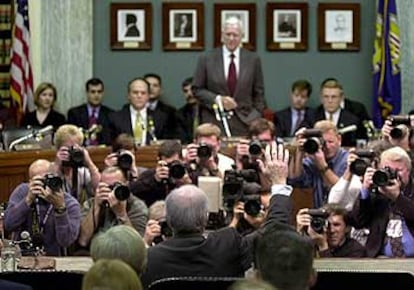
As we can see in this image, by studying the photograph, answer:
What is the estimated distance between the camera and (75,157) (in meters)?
9.25

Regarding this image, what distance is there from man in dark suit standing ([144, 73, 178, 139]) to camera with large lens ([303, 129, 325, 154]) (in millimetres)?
3655

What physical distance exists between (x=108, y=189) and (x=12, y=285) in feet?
9.11

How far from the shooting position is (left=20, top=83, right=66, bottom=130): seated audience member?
13.5 meters

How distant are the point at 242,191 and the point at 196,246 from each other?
141 centimetres

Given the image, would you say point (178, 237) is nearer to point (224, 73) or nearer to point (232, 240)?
point (232, 240)

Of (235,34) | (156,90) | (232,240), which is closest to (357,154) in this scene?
(232,240)

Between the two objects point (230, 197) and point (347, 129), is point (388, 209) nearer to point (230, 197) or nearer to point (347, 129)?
point (230, 197)

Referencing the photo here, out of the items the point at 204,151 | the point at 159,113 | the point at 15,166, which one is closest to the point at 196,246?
the point at 204,151

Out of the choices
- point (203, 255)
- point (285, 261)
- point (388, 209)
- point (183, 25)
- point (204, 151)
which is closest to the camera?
point (285, 261)

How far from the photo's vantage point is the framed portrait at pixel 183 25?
14.7m

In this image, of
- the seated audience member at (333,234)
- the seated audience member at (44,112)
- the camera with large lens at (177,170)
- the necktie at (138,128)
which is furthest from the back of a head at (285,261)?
the seated audience member at (44,112)

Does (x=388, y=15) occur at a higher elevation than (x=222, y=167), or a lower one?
higher

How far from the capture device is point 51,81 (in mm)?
14180

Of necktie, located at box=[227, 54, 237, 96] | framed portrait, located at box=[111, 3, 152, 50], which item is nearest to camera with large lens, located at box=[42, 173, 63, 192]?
necktie, located at box=[227, 54, 237, 96]
